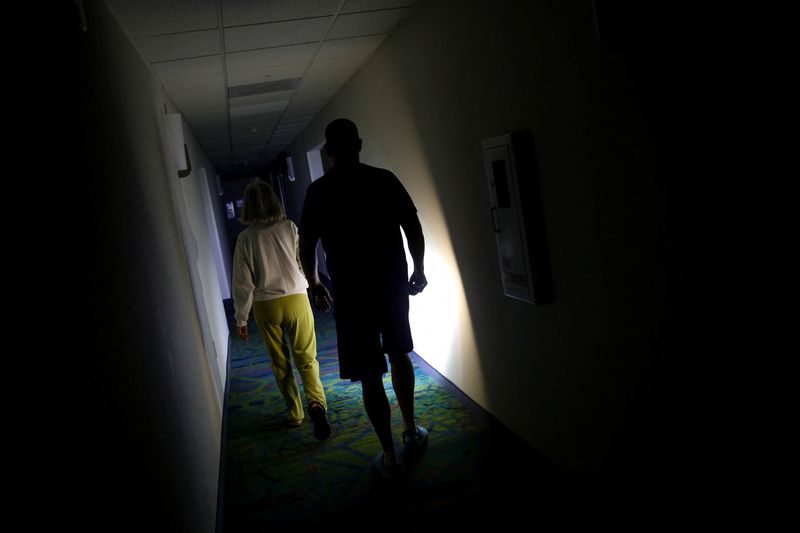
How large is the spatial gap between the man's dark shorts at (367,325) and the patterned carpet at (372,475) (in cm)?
59

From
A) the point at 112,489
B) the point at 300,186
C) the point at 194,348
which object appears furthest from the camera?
the point at 300,186

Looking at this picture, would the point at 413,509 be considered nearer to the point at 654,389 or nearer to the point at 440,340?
the point at 654,389

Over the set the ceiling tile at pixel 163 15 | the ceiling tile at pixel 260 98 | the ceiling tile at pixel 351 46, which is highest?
the ceiling tile at pixel 260 98

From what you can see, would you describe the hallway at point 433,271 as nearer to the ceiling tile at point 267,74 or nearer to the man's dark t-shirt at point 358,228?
the ceiling tile at point 267,74

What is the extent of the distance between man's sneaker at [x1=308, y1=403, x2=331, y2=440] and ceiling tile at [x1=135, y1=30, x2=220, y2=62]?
226 centimetres

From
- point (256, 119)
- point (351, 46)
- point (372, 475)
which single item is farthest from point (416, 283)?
point (256, 119)

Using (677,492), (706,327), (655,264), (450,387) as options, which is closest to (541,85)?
(655,264)

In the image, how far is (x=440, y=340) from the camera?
4742 millimetres

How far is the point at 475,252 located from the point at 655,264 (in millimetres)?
1644

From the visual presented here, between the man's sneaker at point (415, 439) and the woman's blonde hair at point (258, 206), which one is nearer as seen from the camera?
→ the man's sneaker at point (415, 439)

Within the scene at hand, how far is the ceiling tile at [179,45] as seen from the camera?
363 centimetres

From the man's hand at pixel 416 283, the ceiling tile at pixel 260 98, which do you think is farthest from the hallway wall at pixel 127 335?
the ceiling tile at pixel 260 98

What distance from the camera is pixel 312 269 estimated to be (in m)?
3.39

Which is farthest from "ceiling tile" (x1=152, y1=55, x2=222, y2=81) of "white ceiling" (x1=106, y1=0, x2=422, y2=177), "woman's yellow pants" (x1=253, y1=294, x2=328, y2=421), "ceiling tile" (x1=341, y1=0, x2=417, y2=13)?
"woman's yellow pants" (x1=253, y1=294, x2=328, y2=421)
